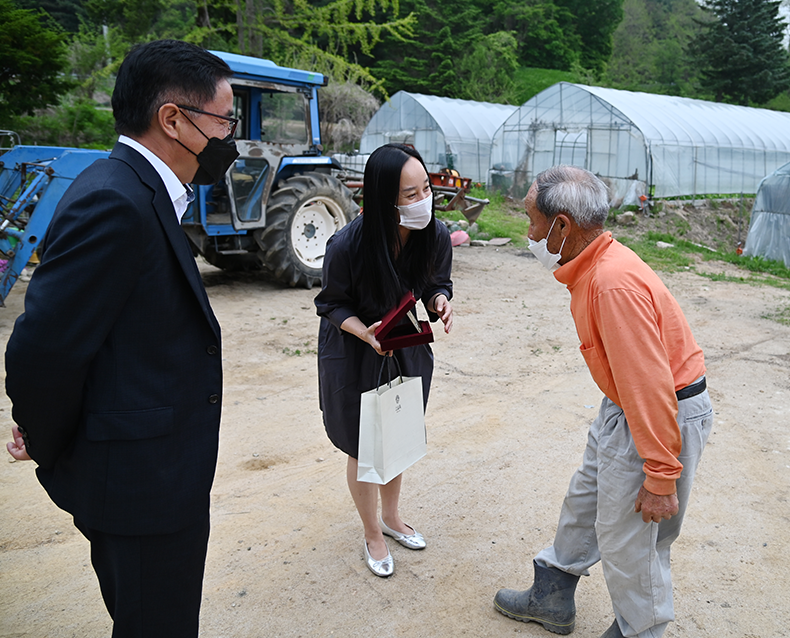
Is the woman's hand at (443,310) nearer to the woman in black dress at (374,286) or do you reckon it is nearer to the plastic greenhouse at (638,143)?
the woman in black dress at (374,286)

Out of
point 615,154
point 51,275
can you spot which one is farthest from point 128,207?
point 615,154

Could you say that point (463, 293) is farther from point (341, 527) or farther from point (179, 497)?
point (179, 497)

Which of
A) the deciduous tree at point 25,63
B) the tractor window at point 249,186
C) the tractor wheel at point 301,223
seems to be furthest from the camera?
→ the deciduous tree at point 25,63

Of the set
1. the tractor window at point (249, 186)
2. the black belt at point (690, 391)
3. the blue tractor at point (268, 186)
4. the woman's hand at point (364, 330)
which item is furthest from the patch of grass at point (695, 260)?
the woman's hand at point (364, 330)

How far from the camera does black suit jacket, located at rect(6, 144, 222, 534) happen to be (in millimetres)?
1375

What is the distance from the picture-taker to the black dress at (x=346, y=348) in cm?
261

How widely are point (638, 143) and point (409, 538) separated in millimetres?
15447

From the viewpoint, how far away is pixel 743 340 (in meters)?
6.76

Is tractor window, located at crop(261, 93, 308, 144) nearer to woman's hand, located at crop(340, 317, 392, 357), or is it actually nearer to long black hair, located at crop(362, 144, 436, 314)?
long black hair, located at crop(362, 144, 436, 314)

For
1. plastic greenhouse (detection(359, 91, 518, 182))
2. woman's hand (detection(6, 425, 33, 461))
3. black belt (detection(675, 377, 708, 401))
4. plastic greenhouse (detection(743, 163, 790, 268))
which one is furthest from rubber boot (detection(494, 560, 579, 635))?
plastic greenhouse (detection(359, 91, 518, 182))

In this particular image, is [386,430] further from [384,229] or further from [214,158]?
[214,158]

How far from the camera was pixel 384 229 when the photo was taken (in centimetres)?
254

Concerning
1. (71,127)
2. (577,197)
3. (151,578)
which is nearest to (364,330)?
(577,197)

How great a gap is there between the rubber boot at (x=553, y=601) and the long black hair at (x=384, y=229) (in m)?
1.27
